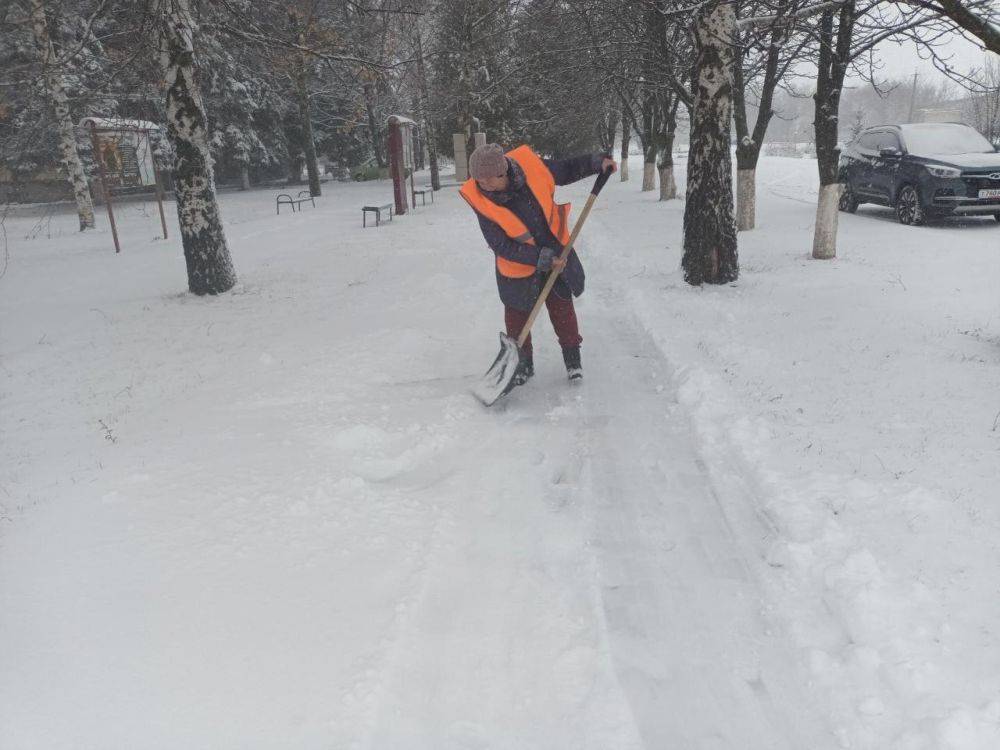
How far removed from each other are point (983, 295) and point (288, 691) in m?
7.30

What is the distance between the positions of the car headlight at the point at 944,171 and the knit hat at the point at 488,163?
961 cm

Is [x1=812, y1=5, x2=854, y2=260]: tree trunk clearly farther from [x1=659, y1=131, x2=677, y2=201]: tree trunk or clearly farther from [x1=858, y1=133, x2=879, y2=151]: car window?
[x1=659, y1=131, x2=677, y2=201]: tree trunk

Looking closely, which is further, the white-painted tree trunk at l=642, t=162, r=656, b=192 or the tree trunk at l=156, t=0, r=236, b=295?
the white-painted tree trunk at l=642, t=162, r=656, b=192

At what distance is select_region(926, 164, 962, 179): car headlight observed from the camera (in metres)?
10.6

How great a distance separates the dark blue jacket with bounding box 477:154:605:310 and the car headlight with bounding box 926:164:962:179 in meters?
8.80

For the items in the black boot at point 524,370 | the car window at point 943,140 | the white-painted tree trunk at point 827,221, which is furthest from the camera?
the car window at point 943,140

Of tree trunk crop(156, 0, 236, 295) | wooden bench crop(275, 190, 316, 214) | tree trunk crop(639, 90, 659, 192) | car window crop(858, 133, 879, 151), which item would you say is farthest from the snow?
car window crop(858, 133, 879, 151)

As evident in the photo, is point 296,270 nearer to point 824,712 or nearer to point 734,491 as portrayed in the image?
point 734,491

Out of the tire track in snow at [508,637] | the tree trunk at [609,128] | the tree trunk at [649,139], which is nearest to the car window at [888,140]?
the tree trunk at [649,139]

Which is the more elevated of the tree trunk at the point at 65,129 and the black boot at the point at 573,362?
the tree trunk at the point at 65,129

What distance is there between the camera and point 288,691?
2.29 meters

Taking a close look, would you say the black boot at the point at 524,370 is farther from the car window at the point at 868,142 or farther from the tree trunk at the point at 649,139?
the tree trunk at the point at 649,139

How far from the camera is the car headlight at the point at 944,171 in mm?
10577

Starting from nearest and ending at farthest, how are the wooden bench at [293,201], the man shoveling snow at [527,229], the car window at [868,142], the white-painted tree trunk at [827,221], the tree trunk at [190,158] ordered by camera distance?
the man shoveling snow at [527,229] → the tree trunk at [190,158] → the white-painted tree trunk at [827,221] → the car window at [868,142] → the wooden bench at [293,201]
